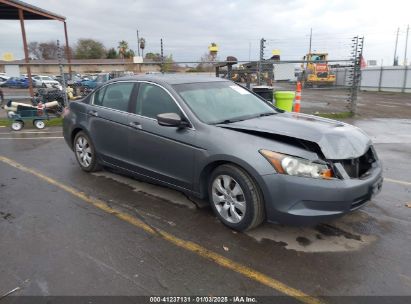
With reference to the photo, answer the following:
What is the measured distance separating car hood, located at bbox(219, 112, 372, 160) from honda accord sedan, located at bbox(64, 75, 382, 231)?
1 centimetres

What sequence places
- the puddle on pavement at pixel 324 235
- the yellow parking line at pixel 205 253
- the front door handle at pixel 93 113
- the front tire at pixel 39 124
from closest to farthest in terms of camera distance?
the yellow parking line at pixel 205 253 < the puddle on pavement at pixel 324 235 < the front door handle at pixel 93 113 < the front tire at pixel 39 124

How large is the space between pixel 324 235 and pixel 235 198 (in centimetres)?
101

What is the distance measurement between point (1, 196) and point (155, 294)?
10.6 feet

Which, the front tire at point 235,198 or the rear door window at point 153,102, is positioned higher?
the rear door window at point 153,102

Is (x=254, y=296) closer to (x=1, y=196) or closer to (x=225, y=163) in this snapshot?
(x=225, y=163)

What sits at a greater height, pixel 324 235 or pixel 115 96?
pixel 115 96

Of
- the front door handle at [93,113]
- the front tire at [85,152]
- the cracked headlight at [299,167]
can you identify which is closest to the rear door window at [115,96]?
the front door handle at [93,113]

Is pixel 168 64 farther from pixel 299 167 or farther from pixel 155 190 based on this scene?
pixel 299 167

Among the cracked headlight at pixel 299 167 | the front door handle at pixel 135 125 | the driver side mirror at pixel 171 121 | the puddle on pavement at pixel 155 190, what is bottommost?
A: the puddle on pavement at pixel 155 190

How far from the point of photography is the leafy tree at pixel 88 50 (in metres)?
83.6

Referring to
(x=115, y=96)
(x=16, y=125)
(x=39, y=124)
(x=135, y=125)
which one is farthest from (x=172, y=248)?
(x=16, y=125)

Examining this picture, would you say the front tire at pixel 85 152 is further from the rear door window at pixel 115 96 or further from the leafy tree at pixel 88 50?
the leafy tree at pixel 88 50

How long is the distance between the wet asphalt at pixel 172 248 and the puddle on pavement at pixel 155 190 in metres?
0.01

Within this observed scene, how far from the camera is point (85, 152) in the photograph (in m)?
5.86
